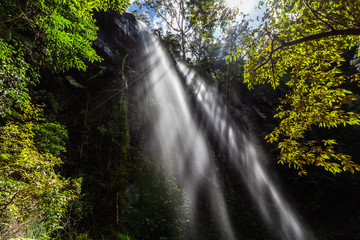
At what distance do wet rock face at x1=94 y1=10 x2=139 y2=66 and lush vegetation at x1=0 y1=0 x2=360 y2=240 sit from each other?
0.95 feet

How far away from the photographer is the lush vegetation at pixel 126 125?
2.40 m

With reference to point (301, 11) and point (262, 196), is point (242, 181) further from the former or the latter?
point (301, 11)

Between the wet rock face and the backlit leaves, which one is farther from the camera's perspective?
the wet rock face

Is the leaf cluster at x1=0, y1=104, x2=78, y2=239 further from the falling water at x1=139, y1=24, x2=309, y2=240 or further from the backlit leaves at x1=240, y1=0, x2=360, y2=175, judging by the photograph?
the falling water at x1=139, y1=24, x2=309, y2=240

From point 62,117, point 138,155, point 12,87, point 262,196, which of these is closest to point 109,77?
point 62,117

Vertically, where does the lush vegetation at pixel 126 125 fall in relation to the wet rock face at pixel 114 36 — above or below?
below

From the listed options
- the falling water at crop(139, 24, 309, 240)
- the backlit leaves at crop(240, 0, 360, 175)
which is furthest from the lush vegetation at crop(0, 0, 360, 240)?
the falling water at crop(139, 24, 309, 240)

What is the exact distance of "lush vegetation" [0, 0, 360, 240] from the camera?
2.40 m

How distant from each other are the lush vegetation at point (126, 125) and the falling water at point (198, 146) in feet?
2.59

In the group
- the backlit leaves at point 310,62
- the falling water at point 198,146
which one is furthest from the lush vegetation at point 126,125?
the falling water at point 198,146

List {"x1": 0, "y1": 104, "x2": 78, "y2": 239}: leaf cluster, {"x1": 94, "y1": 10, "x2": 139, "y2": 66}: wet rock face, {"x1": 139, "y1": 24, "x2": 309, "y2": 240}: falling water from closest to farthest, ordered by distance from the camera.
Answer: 1. {"x1": 0, "y1": 104, "x2": 78, "y2": 239}: leaf cluster
2. {"x1": 139, "y1": 24, "x2": 309, "y2": 240}: falling water
3. {"x1": 94, "y1": 10, "x2": 139, "y2": 66}: wet rock face

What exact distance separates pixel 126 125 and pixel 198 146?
5.73 metres

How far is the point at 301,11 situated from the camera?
8.75ft

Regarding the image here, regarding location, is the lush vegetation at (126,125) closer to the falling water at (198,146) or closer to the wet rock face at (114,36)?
the wet rock face at (114,36)
